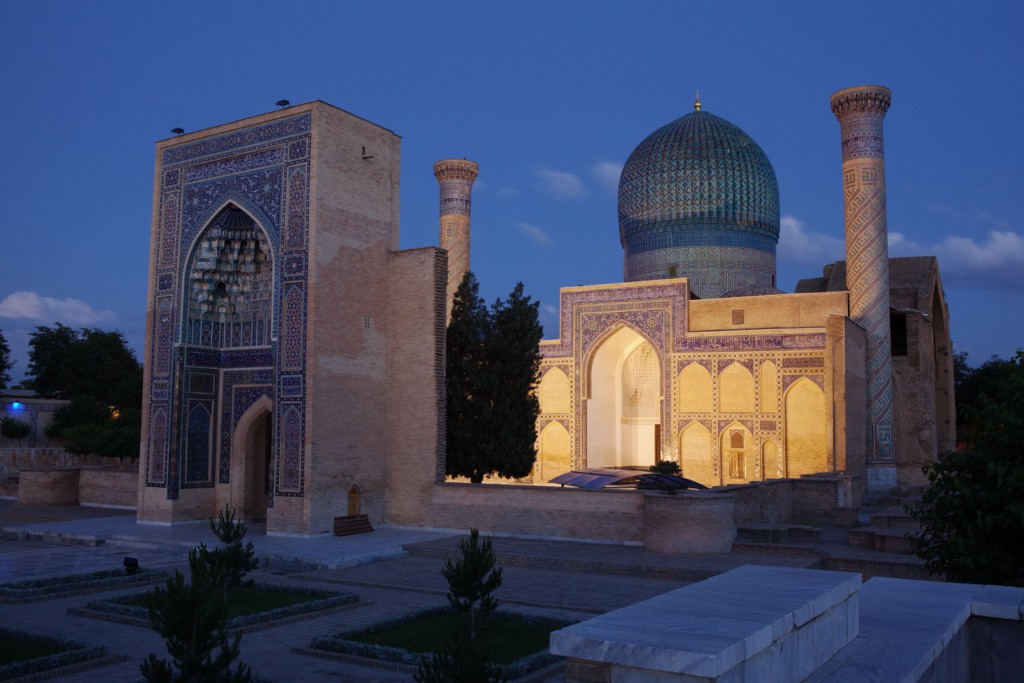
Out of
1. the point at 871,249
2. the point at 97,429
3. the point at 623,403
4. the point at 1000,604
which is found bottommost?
the point at 1000,604

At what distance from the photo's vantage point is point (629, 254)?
26641 mm

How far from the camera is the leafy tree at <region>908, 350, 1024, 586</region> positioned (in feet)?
17.2

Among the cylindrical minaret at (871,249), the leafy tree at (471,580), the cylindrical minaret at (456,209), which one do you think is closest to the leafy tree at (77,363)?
the cylindrical minaret at (456,209)

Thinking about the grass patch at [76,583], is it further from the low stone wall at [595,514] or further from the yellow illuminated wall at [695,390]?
the yellow illuminated wall at [695,390]

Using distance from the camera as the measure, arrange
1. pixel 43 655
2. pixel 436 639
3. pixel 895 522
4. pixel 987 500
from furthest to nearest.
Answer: pixel 895 522 < pixel 436 639 < pixel 43 655 < pixel 987 500

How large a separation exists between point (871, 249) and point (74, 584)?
1669cm

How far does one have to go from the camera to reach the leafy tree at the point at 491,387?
14086mm

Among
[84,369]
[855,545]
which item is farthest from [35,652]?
[84,369]

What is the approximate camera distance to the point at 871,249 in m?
19.2

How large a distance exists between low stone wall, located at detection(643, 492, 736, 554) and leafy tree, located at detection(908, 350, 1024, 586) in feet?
13.9

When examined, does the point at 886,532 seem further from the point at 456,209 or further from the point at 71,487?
the point at 456,209

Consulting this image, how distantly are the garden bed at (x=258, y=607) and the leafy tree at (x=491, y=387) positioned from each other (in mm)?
5708

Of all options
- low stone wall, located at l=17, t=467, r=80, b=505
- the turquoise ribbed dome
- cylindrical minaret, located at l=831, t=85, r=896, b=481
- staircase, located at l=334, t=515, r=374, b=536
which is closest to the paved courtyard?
staircase, located at l=334, t=515, r=374, b=536

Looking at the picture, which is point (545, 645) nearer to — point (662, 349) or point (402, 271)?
point (402, 271)
